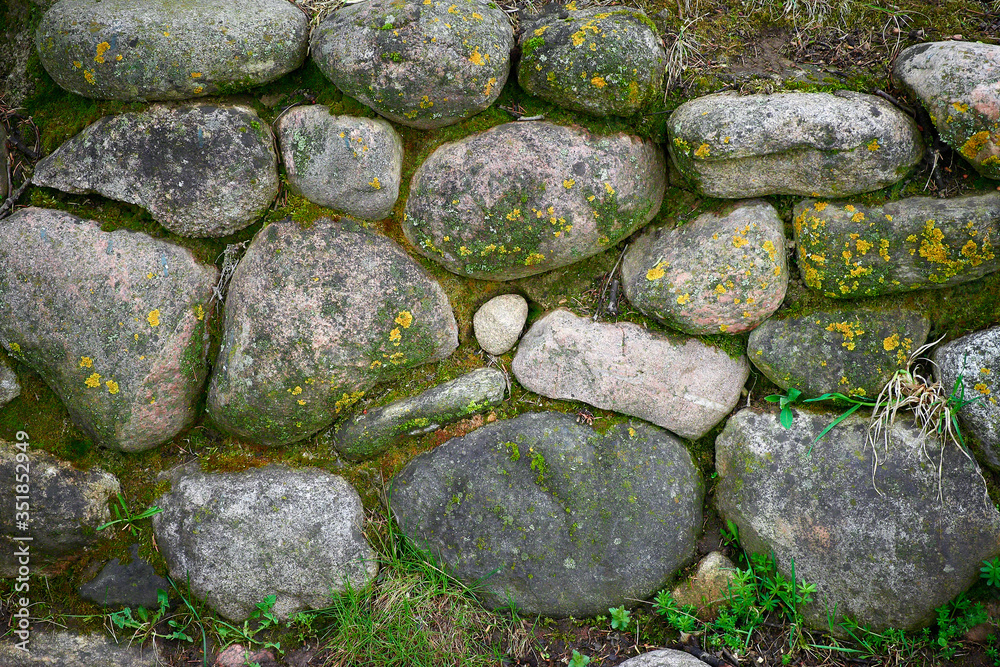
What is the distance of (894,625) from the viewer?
2.66 metres

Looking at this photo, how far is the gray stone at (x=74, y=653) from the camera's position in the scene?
2.79m

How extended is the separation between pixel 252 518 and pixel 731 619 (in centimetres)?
235

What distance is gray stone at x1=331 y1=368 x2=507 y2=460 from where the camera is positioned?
290cm

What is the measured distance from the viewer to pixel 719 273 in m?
2.62

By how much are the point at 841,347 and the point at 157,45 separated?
328 cm

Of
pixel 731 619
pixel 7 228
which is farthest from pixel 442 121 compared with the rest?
pixel 731 619

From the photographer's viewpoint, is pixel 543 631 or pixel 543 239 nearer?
pixel 543 239

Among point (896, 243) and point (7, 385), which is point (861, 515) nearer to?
point (896, 243)

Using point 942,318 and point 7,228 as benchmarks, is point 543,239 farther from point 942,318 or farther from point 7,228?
point 7,228

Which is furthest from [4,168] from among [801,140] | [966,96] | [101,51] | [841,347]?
[966,96]

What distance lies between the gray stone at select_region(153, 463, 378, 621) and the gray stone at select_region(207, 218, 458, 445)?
316 millimetres

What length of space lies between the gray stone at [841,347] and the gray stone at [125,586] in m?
3.16

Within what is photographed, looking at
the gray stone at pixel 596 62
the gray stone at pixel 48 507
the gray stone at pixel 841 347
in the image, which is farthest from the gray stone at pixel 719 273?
the gray stone at pixel 48 507

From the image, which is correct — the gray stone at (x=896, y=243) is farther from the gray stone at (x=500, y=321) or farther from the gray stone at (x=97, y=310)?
the gray stone at (x=97, y=310)
